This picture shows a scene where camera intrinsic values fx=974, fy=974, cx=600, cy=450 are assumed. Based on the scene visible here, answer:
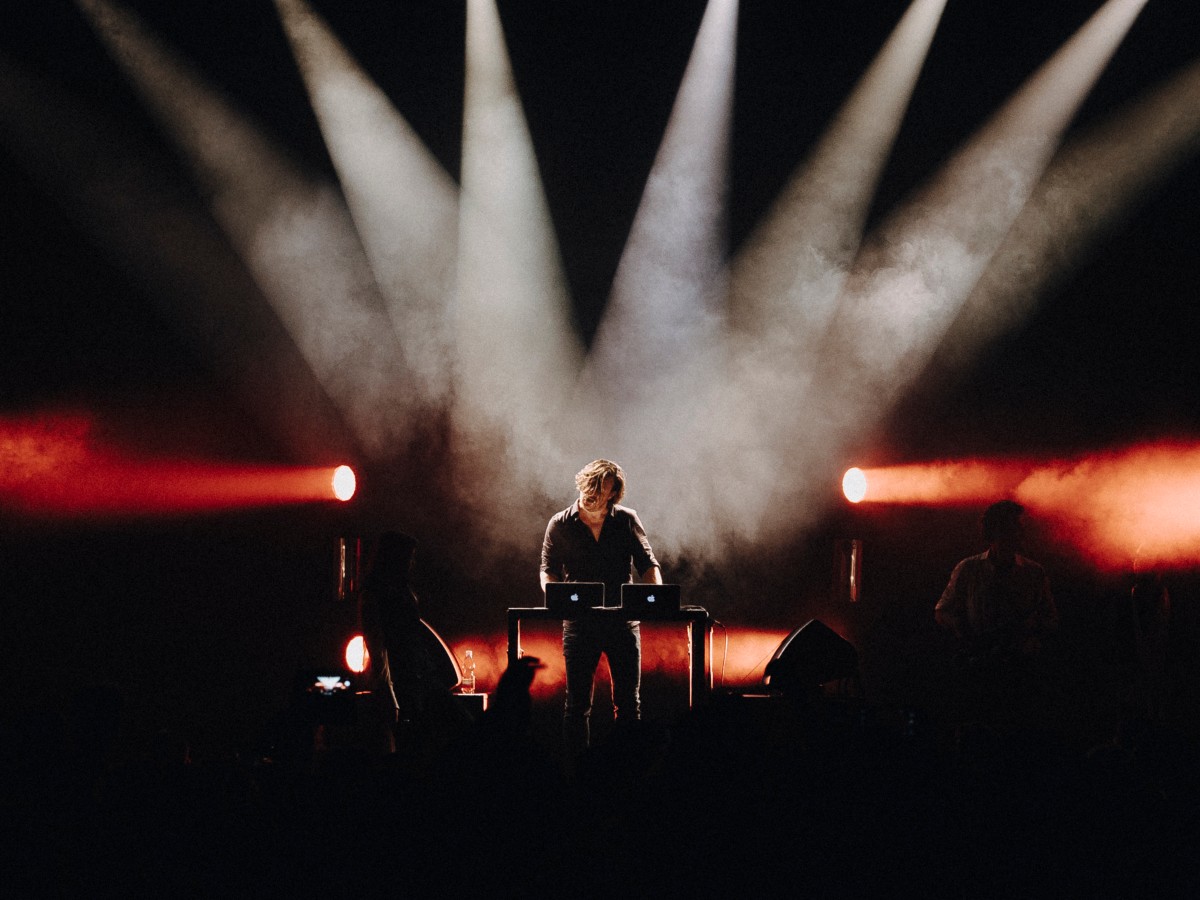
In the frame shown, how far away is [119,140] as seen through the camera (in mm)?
5961

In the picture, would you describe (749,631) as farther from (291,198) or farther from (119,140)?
(119,140)

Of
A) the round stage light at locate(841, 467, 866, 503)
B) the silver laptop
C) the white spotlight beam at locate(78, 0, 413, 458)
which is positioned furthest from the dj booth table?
the white spotlight beam at locate(78, 0, 413, 458)

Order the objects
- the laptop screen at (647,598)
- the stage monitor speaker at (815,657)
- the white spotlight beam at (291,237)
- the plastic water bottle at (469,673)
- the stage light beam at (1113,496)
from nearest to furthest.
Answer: the laptop screen at (647,598), the stage monitor speaker at (815,657), the white spotlight beam at (291,237), the stage light beam at (1113,496), the plastic water bottle at (469,673)

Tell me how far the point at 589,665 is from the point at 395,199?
13.2ft

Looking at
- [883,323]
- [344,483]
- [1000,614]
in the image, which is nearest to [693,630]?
[1000,614]

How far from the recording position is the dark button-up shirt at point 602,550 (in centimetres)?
543

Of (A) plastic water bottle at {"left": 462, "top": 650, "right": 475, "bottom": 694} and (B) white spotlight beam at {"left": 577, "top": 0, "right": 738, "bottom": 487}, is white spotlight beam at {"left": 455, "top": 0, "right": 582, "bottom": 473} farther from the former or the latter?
(A) plastic water bottle at {"left": 462, "top": 650, "right": 475, "bottom": 694}

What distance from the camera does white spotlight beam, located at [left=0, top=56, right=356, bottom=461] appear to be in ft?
18.1

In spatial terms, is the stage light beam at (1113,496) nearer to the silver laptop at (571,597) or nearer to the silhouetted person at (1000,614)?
the silhouetted person at (1000,614)

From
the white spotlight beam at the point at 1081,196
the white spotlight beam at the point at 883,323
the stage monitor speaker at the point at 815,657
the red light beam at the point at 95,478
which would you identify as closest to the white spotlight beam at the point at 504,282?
the white spotlight beam at the point at 883,323

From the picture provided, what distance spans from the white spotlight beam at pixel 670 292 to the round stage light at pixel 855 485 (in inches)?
50.7

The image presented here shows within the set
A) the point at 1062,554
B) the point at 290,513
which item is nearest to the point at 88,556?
the point at 290,513

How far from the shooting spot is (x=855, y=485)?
7.35 m

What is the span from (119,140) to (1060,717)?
7.29 meters
